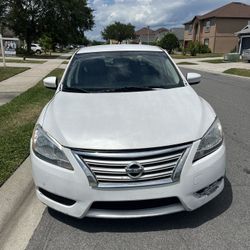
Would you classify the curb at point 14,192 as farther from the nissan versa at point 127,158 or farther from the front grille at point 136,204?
the front grille at point 136,204

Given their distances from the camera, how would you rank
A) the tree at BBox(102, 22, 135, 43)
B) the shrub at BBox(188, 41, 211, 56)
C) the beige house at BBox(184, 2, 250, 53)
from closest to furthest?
1. the shrub at BBox(188, 41, 211, 56)
2. the beige house at BBox(184, 2, 250, 53)
3. the tree at BBox(102, 22, 135, 43)

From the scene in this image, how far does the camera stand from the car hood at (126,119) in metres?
2.82

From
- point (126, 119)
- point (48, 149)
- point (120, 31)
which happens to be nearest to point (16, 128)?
point (48, 149)

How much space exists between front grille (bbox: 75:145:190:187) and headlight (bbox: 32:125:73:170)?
0.56ft

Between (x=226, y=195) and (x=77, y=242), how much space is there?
1746 millimetres

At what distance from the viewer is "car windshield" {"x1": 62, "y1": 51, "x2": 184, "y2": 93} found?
13.7 feet

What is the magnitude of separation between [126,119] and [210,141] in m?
0.79

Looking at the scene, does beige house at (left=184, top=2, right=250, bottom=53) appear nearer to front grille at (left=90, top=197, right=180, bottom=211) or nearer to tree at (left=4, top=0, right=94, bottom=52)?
tree at (left=4, top=0, right=94, bottom=52)

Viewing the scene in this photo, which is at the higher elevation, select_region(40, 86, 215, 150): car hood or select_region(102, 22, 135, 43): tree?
select_region(40, 86, 215, 150): car hood

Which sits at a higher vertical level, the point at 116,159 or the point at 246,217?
the point at 116,159

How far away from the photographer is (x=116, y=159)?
273 centimetres

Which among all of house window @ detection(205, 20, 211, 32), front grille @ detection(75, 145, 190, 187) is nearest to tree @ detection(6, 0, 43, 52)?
house window @ detection(205, 20, 211, 32)

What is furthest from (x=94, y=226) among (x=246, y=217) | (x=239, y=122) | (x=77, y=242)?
(x=239, y=122)

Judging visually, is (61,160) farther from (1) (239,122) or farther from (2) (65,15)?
(2) (65,15)
